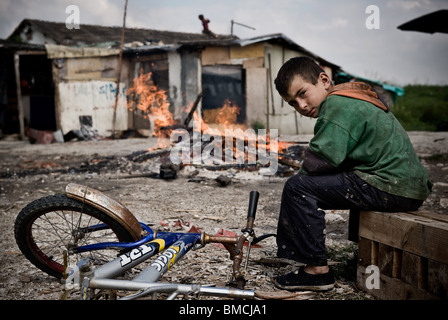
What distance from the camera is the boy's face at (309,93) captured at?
2.65 metres

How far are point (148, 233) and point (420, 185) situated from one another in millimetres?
2075

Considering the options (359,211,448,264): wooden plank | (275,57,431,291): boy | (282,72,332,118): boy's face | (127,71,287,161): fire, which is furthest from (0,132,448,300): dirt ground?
(127,71,287,161): fire

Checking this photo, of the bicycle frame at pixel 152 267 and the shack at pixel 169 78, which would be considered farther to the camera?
the shack at pixel 169 78

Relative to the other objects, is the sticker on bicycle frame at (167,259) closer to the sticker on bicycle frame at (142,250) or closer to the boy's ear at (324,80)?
the sticker on bicycle frame at (142,250)

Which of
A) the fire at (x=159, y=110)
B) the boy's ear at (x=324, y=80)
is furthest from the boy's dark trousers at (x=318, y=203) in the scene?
the fire at (x=159, y=110)

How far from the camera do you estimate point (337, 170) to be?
2.57m

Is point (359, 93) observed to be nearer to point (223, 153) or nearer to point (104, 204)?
point (104, 204)

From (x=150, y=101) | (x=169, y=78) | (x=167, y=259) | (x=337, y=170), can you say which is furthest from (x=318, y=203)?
(x=150, y=101)

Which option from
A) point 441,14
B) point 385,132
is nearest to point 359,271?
point 385,132

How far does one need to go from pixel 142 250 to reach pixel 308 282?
1.26 meters

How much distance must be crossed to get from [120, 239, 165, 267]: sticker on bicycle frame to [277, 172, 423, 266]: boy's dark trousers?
3.10ft

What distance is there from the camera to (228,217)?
472 centimetres

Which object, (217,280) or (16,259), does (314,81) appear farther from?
(16,259)

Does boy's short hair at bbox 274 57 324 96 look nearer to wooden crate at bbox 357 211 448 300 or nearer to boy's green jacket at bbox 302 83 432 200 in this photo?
boy's green jacket at bbox 302 83 432 200
